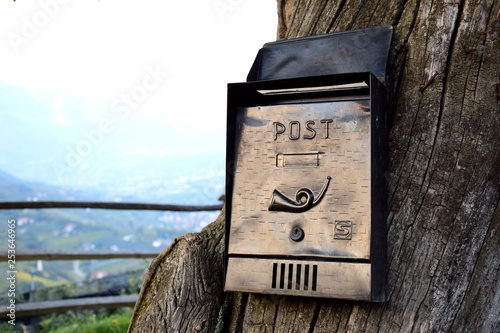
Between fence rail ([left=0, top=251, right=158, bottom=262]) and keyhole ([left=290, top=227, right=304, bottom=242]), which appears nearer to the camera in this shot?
keyhole ([left=290, top=227, right=304, bottom=242])

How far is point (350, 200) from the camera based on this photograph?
1.78 meters

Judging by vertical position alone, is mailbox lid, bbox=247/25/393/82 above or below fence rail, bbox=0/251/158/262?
above

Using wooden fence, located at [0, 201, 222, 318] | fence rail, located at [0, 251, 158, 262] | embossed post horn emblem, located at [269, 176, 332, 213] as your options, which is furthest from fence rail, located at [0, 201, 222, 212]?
embossed post horn emblem, located at [269, 176, 332, 213]

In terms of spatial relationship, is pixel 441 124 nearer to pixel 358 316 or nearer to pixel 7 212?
pixel 358 316

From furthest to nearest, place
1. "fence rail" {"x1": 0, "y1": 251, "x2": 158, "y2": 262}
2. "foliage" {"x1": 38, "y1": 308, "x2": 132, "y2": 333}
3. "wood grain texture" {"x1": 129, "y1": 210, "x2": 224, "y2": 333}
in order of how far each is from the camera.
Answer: "fence rail" {"x1": 0, "y1": 251, "x2": 158, "y2": 262}, "foliage" {"x1": 38, "y1": 308, "x2": 132, "y2": 333}, "wood grain texture" {"x1": 129, "y1": 210, "x2": 224, "y2": 333}

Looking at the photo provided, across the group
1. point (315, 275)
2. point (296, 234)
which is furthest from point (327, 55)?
point (315, 275)

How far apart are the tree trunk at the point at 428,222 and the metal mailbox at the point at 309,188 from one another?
0.09 m

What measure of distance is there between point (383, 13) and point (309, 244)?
0.98 m

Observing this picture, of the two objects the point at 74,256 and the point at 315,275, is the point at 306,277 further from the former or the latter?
the point at 74,256

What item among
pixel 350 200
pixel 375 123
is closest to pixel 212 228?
pixel 350 200

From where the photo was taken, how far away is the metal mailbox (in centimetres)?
177

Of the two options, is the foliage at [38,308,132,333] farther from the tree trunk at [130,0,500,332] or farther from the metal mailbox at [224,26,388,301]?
the metal mailbox at [224,26,388,301]

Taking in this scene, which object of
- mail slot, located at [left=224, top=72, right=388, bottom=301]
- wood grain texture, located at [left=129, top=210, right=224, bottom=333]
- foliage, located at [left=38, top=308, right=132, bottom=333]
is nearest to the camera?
mail slot, located at [left=224, top=72, right=388, bottom=301]

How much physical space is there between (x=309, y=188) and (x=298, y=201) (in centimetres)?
6
